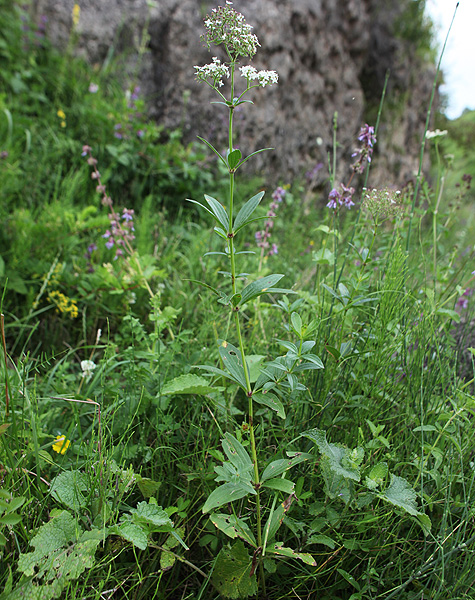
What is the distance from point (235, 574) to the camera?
42.6 inches

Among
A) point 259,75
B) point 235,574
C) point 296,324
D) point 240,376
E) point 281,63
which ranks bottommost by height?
point 235,574

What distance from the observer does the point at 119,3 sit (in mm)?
4051

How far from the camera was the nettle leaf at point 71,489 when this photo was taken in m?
1.08

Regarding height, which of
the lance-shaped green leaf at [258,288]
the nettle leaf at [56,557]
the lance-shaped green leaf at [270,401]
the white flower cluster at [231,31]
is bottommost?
the nettle leaf at [56,557]

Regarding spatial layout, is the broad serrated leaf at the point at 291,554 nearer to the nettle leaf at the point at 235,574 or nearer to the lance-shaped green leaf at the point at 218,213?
the nettle leaf at the point at 235,574

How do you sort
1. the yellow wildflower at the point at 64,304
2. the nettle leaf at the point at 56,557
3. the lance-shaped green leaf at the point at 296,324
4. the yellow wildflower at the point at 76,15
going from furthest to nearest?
the yellow wildflower at the point at 76,15
the yellow wildflower at the point at 64,304
the lance-shaped green leaf at the point at 296,324
the nettle leaf at the point at 56,557

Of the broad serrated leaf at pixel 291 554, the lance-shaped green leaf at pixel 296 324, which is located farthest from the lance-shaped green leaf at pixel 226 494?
the lance-shaped green leaf at pixel 296 324

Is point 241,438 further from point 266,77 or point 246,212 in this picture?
point 266,77

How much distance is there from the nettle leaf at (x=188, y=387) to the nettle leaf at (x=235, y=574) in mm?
419

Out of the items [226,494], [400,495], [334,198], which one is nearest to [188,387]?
[226,494]

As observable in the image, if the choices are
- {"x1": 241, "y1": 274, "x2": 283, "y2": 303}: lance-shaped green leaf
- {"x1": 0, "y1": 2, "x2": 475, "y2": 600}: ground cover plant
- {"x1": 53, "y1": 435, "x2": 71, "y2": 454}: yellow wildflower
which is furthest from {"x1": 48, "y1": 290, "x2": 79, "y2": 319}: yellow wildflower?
{"x1": 241, "y1": 274, "x2": 283, "y2": 303}: lance-shaped green leaf

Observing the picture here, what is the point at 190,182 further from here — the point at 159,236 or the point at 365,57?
the point at 365,57

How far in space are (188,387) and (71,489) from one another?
1.34 feet

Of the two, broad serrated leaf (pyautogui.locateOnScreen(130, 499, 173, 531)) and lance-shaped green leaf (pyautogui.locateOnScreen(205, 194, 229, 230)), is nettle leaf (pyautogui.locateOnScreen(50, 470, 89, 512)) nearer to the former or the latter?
broad serrated leaf (pyautogui.locateOnScreen(130, 499, 173, 531))
